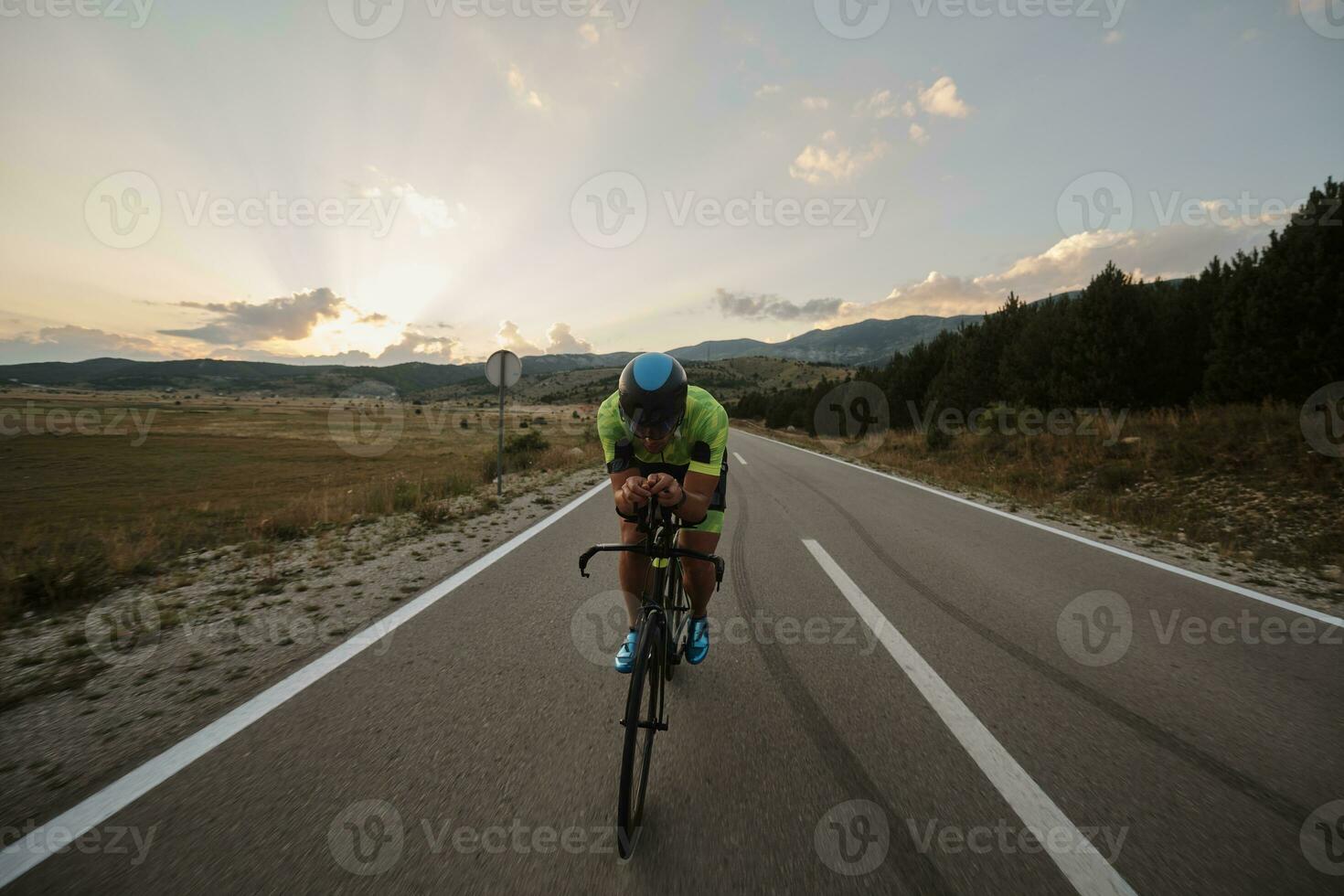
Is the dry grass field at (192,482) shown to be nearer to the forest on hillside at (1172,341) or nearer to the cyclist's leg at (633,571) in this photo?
the cyclist's leg at (633,571)

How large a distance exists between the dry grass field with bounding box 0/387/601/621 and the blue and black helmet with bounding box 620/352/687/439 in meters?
5.53

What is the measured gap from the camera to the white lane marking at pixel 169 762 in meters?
1.77

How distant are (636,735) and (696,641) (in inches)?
45.7

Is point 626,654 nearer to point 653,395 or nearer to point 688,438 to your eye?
point 688,438

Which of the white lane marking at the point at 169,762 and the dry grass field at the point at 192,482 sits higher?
the white lane marking at the point at 169,762

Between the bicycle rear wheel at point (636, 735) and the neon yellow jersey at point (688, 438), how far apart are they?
0.88 meters

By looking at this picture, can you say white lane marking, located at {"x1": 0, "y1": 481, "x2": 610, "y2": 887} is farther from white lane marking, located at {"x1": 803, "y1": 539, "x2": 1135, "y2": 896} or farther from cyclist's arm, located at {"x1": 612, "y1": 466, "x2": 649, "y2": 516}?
white lane marking, located at {"x1": 803, "y1": 539, "x2": 1135, "y2": 896}

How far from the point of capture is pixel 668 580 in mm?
3072

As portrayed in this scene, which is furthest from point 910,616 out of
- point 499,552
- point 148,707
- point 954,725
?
point 148,707

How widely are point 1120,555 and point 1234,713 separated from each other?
368cm

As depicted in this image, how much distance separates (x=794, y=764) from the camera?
232 cm

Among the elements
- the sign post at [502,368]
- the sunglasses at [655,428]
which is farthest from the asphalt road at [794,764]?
the sign post at [502,368]

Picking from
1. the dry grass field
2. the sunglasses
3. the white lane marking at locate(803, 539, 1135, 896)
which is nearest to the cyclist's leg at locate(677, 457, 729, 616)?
→ the sunglasses

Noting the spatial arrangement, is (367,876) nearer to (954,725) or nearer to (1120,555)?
(954,725)
